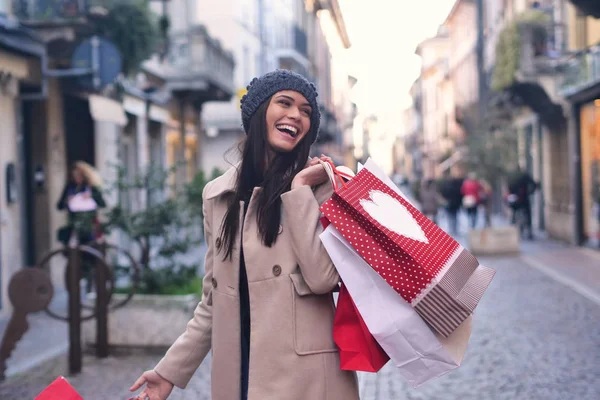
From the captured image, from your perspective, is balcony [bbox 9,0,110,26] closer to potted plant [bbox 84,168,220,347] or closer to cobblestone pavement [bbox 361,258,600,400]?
potted plant [bbox 84,168,220,347]

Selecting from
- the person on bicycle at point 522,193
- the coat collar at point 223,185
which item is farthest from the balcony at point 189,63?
the coat collar at point 223,185

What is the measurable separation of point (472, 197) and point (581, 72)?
518 cm

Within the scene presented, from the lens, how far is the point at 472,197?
20.1 meters

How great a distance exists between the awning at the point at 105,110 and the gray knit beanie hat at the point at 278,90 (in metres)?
9.26

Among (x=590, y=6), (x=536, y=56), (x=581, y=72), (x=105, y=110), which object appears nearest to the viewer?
(x=590, y=6)

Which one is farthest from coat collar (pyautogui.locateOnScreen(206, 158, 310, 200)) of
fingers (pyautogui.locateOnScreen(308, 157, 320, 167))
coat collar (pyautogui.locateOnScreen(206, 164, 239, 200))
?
fingers (pyautogui.locateOnScreen(308, 157, 320, 167))

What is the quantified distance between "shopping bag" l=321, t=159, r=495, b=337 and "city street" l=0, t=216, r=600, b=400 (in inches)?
129

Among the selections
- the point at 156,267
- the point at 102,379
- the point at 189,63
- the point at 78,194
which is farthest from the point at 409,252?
the point at 189,63

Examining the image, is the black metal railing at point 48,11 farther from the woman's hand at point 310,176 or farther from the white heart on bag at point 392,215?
the white heart on bag at point 392,215

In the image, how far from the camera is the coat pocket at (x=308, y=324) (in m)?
2.40

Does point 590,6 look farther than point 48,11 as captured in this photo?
No

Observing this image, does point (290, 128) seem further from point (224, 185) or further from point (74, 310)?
point (74, 310)

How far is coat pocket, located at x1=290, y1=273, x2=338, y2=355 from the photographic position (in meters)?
2.40

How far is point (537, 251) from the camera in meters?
16.0
